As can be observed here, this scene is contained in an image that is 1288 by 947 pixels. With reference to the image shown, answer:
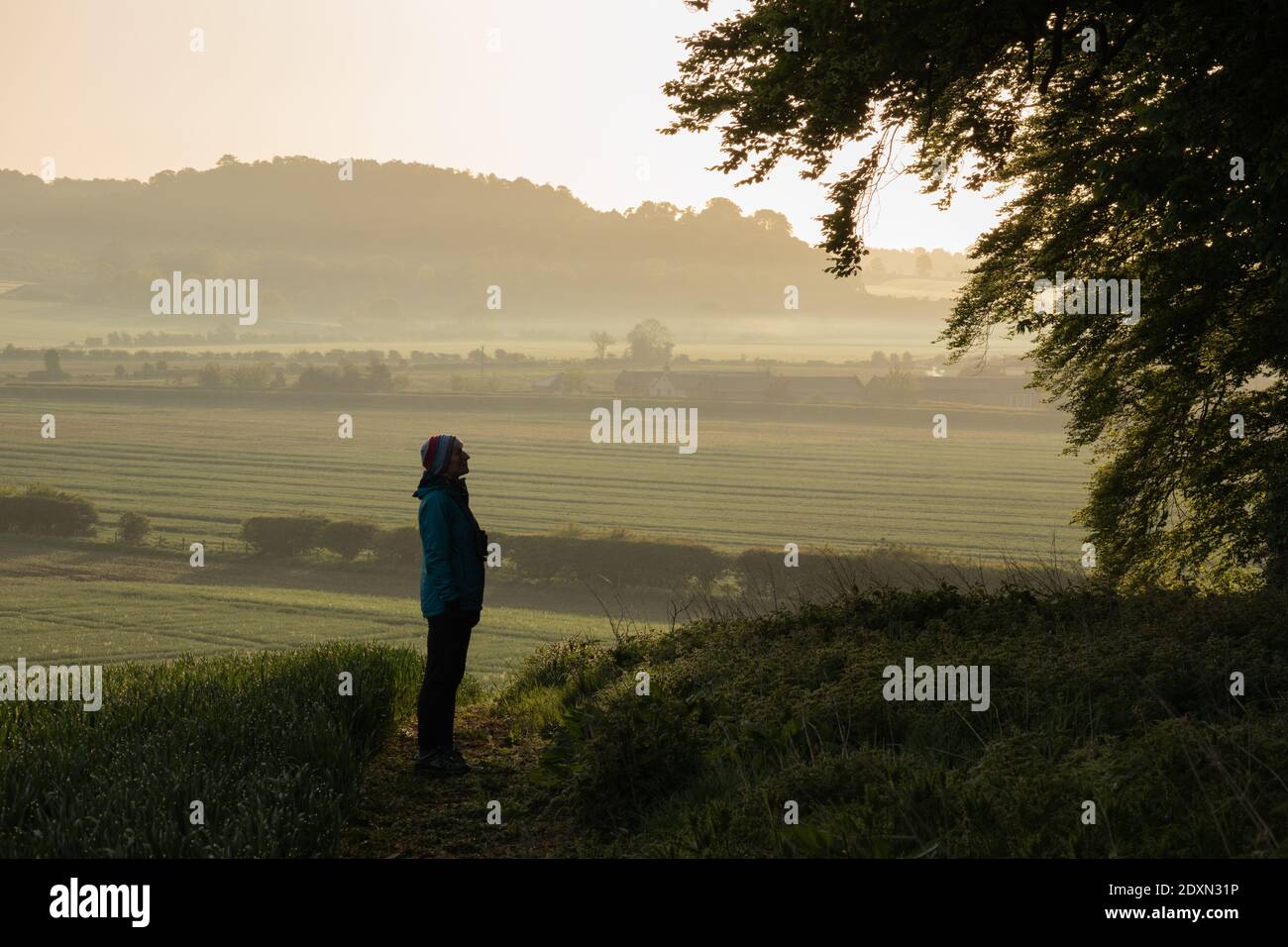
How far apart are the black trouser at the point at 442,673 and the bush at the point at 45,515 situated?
297 feet

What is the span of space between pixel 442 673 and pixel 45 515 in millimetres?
92460

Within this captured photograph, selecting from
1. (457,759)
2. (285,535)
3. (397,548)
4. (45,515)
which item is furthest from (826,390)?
(457,759)

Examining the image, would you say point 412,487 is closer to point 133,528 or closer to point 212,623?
point 133,528

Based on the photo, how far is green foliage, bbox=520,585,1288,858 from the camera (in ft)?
17.5

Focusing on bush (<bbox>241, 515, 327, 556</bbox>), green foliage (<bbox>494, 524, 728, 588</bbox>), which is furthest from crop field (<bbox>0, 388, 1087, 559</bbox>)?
green foliage (<bbox>494, 524, 728, 588</bbox>)

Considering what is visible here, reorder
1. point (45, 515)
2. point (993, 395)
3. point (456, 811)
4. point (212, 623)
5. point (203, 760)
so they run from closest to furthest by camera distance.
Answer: point (203, 760) < point (456, 811) < point (212, 623) < point (45, 515) < point (993, 395)

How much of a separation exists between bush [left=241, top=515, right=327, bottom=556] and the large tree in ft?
242

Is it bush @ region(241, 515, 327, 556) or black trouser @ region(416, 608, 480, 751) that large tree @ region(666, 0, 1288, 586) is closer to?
black trouser @ region(416, 608, 480, 751)

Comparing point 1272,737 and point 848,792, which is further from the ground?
point 1272,737

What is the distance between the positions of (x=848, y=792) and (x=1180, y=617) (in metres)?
4.26

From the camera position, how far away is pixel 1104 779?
5.62 metres

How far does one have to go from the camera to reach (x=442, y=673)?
816 centimetres

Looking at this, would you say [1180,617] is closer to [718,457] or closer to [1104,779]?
[1104,779]
